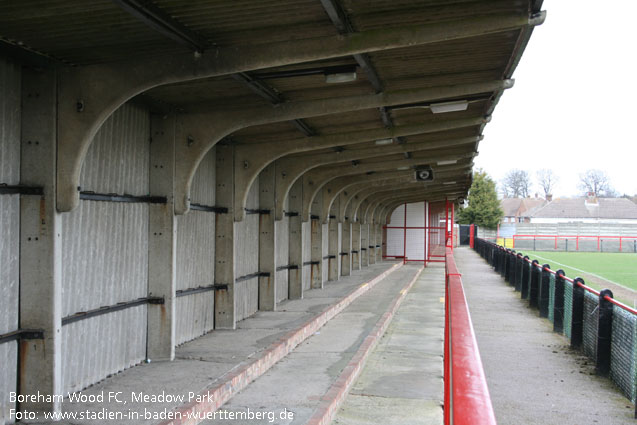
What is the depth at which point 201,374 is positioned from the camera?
20.1 ft

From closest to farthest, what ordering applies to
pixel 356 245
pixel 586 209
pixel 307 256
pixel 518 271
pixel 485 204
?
pixel 307 256 → pixel 518 271 → pixel 356 245 → pixel 485 204 → pixel 586 209

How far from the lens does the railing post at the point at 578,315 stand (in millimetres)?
9624

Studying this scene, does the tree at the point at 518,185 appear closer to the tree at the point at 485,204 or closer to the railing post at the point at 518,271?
the tree at the point at 485,204

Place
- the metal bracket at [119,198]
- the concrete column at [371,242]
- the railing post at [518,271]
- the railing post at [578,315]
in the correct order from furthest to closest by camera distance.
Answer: the concrete column at [371,242]
the railing post at [518,271]
the railing post at [578,315]
the metal bracket at [119,198]

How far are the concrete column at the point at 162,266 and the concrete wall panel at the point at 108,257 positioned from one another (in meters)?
0.07

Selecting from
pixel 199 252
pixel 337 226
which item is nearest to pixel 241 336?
pixel 199 252

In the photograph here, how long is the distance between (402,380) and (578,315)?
413 centimetres

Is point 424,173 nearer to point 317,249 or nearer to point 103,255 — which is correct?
point 317,249

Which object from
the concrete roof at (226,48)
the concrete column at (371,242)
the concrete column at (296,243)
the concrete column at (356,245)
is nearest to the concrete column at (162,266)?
the concrete roof at (226,48)

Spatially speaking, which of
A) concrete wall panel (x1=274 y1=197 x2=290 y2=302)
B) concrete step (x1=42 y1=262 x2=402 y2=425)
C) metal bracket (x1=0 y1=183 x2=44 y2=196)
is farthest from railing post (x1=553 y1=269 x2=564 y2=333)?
metal bracket (x1=0 y1=183 x2=44 y2=196)

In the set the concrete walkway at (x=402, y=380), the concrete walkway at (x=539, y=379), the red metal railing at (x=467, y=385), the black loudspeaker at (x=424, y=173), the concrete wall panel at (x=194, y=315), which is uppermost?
the black loudspeaker at (x=424, y=173)

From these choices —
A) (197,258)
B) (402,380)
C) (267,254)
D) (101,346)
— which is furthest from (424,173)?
(101,346)

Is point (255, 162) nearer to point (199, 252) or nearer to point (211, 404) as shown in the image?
point (199, 252)

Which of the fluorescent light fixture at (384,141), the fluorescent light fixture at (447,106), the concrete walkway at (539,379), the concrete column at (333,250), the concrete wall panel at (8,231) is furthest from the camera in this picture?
the concrete column at (333,250)
